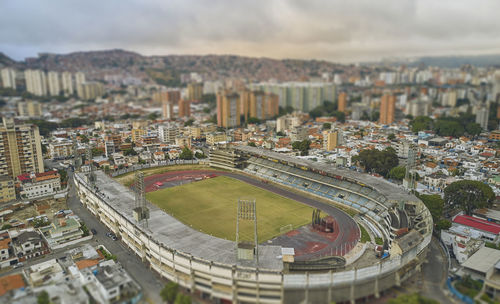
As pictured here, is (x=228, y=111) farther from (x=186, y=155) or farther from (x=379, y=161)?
(x=379, y=161)

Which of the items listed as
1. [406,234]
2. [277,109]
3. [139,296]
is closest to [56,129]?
[277,109]

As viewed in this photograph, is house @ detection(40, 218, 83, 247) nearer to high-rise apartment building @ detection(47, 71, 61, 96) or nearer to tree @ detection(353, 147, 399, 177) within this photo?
tree @ detection(353, 147, 399, 177)

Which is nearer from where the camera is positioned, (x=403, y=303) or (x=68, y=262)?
(x=403, y=303)

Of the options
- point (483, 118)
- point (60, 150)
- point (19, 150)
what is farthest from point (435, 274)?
point (483, 118)

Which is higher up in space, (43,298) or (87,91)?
(87,91)

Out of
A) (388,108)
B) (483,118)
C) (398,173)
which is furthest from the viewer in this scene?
(388,108)

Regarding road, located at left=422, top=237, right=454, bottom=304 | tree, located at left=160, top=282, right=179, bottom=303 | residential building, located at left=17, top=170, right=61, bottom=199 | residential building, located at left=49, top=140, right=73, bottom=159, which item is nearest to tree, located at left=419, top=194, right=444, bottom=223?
road, located at left=422, top=237, right=454, bottom=304

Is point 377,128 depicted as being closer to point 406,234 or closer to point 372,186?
point 372,186
